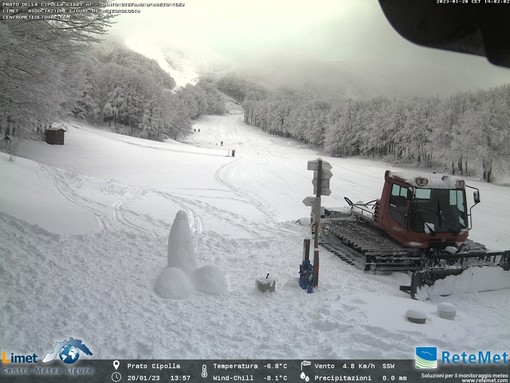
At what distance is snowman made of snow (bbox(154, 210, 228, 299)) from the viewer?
4.86 meters

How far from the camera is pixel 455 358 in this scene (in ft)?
10.1

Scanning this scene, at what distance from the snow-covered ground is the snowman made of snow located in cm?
15

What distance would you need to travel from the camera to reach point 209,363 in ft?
10.4

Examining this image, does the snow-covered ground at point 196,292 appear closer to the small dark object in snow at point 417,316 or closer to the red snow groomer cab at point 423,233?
the small dark object in snow at point 417,316

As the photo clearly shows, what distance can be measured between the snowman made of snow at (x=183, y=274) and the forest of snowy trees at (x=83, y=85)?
12.1 ft

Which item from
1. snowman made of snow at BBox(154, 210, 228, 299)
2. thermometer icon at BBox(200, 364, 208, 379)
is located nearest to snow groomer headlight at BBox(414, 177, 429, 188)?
snowman made of snow at BBox(154, 210, 228, 299)

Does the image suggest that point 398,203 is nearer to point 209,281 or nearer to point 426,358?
point 209,281

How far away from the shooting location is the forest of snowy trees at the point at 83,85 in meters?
7.04

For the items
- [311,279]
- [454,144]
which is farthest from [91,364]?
[454,144]

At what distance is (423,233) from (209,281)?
4.23 meters

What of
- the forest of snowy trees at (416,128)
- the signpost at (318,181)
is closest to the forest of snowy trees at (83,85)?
the signpost at (318,181)

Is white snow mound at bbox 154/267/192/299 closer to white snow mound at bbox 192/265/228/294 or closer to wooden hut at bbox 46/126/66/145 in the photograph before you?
white snow mound at bbox 192/265/228/294

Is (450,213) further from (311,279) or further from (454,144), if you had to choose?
(454,144)

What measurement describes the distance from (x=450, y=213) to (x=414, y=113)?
31.4ft
